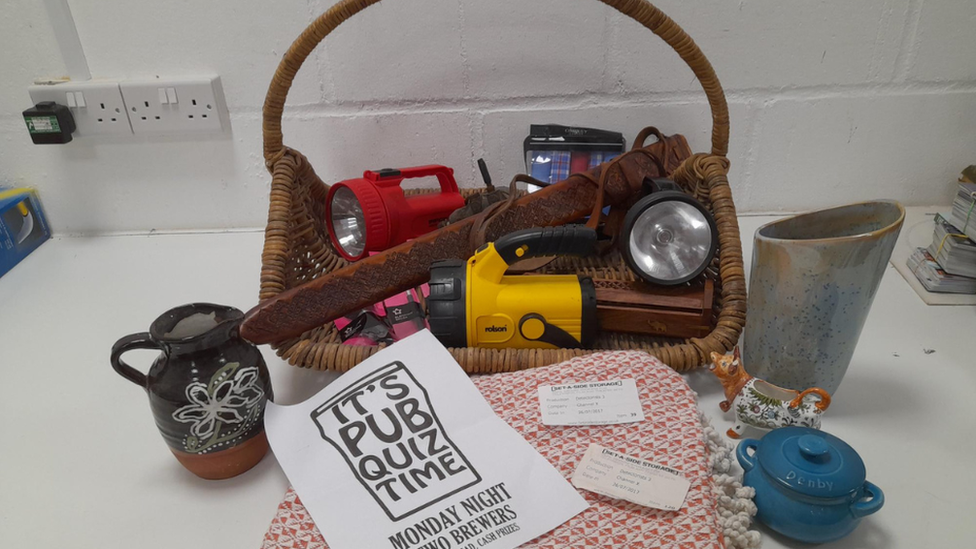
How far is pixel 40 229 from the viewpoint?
112 centimetres

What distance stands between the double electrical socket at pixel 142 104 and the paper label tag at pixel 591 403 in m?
0.73

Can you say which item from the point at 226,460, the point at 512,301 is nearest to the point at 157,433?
the point at 226,460

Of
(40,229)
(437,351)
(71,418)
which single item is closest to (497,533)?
(437,351)

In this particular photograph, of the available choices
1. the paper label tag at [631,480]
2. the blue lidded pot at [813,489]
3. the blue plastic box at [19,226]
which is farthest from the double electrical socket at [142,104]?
the blue lidded pot at [813,489]

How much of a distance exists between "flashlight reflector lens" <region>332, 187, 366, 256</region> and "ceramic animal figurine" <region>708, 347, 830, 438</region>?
19.9 inches

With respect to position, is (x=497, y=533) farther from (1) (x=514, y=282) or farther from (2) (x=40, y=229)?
(2) (x=40, y=229)

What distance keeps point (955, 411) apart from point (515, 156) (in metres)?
0.70

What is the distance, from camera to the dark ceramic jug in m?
0.57

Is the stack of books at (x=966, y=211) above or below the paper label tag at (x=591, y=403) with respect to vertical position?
above

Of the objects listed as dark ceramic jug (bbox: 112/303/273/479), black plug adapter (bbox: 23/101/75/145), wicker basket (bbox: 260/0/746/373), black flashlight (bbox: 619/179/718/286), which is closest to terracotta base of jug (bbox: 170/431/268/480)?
dark ceramic jug (bbox: 112/303/273/479)

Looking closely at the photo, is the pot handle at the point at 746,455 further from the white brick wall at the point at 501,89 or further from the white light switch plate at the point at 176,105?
the white light switch plate at the point at 176,105

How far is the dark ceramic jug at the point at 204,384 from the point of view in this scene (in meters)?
0.57

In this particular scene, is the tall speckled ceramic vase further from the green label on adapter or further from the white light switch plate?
the green label on adapter

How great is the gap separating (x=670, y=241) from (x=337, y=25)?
0.49 metres
